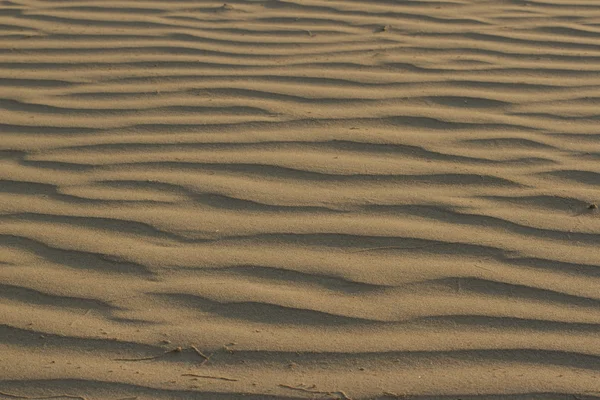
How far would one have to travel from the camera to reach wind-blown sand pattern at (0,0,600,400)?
248 centimetres

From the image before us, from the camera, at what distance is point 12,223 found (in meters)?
3.02

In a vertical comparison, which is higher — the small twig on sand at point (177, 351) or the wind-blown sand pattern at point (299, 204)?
the wind-blown sand pattern at point (299, 204)

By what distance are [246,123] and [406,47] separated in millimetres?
984

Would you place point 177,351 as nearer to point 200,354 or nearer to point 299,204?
point 200,354

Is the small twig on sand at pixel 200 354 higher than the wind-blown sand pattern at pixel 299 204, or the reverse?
the wind-blown sand pattern at pixel 299 204

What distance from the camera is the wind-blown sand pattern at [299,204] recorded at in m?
2.48

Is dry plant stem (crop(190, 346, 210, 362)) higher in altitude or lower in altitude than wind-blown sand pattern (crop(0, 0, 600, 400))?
lower

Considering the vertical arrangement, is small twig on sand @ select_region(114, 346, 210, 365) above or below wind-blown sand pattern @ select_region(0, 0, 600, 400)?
below

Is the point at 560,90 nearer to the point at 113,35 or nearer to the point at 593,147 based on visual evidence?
the point at 593,147

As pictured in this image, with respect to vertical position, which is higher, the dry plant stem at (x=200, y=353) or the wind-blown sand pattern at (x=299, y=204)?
the wind-blown sand pattern at (x=299, y=204)

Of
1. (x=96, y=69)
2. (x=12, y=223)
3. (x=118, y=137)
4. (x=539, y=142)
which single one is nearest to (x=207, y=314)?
(x=12, y=223)

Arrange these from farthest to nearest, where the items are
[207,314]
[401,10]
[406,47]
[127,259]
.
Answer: [401,10] < [406,47] < [127,259] < [207,314]

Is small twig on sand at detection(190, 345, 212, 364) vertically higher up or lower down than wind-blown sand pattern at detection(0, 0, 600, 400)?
lower down

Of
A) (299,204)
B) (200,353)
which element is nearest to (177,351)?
(200,353)
